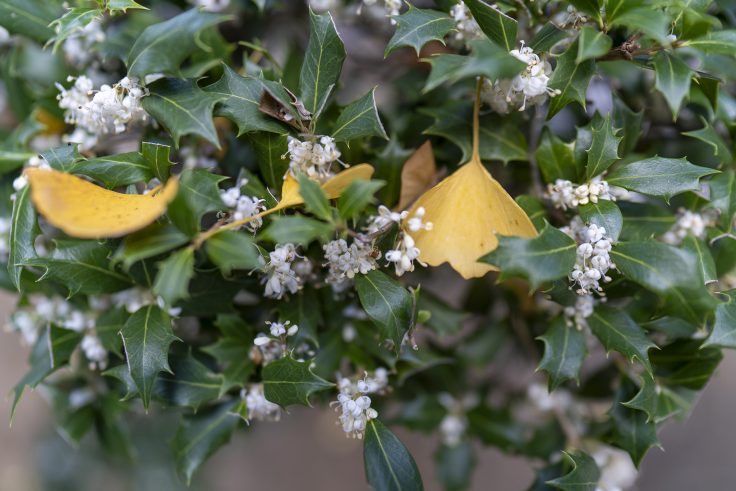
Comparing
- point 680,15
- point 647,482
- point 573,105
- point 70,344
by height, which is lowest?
point 647,482

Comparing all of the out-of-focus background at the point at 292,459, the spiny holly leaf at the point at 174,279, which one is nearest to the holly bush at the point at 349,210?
the spiny holly leaf at the point at 174,279

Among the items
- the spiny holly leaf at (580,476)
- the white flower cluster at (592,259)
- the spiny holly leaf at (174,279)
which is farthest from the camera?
the spiny holly leaf at (580,476)

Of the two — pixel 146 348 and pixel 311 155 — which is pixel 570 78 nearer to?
pixel 311 155

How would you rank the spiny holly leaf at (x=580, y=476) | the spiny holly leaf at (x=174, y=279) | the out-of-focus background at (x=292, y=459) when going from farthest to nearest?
the out-of-focus background at (x=292, y=459)
the spiny holly leaf at (x=580, y=476)
the spiny holly leaf at (x=174, y=279)

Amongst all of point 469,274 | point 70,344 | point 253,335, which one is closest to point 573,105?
point 469,274

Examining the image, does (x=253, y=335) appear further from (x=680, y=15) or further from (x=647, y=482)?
(x=647, y=482)

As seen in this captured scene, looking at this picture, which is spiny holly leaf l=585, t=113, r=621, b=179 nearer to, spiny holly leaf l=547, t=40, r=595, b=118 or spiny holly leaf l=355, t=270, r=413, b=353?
spiny holly leaf l=547, t=40, r=595, b=118

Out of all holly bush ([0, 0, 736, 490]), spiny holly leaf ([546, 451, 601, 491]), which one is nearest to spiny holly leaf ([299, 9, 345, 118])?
holly bush ([0, 0, 736, 490])

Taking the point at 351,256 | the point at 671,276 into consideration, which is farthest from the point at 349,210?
the point at 671,276

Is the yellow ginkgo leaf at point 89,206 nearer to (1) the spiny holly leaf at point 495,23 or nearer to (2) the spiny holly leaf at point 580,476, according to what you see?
(1) the spiny holly leaf at point 495,23
